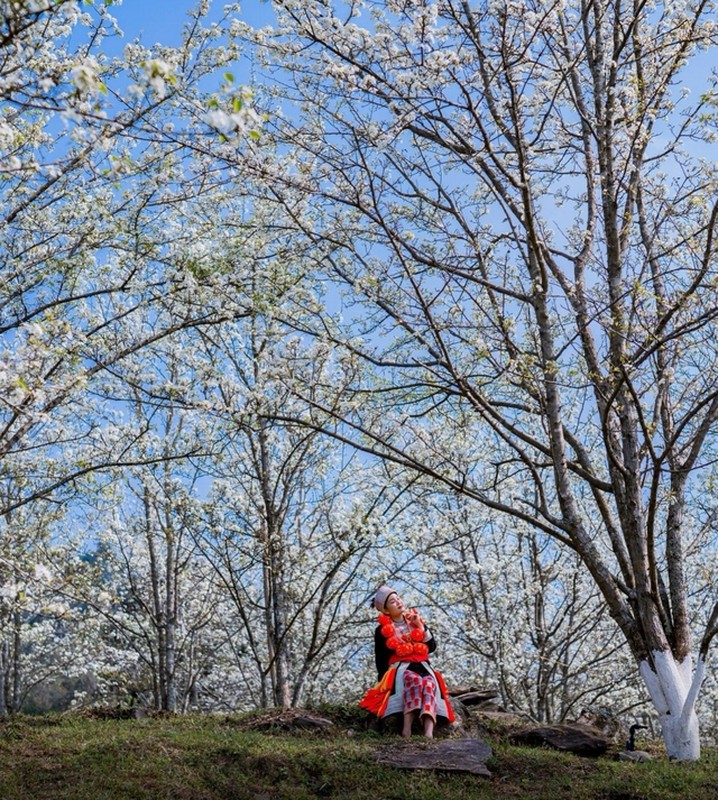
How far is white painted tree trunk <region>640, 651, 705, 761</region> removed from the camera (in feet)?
26.3

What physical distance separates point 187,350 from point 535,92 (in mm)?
5445

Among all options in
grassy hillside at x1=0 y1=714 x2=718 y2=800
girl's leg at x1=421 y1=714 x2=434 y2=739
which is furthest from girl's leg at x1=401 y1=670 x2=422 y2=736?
grassy hillside at x1=0 y1=714 x2=718 y2=800

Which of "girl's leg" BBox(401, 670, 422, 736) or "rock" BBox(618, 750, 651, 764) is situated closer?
"rock" BBox(618, 750, 651, 764)

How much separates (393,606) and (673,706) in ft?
9.91

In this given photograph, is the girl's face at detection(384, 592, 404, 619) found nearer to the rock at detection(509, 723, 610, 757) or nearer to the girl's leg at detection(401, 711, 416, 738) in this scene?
the girl's leg at detection(401, 711, 416, 738)

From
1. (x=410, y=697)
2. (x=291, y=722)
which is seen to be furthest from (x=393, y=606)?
(x=291, y=722)

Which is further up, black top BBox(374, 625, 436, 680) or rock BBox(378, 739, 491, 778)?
black top BBox(374, 625, 436, 680)

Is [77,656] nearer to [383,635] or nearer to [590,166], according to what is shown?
[383,635]

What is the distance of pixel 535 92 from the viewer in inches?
391

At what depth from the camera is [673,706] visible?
8039 mm

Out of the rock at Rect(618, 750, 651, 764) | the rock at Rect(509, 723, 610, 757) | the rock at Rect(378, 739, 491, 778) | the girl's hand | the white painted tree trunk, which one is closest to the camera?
the rock at Rect(378, 739, 491, 778)

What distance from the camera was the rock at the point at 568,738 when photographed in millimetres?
8570

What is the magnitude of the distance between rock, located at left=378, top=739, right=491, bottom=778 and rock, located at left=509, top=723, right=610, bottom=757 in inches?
51.6

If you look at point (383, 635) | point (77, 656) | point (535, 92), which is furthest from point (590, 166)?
point (77, 656)
